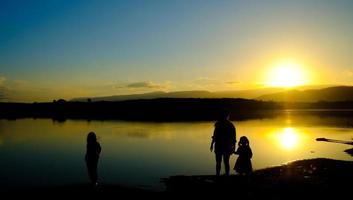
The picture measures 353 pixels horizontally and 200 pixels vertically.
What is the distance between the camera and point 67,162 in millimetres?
37906

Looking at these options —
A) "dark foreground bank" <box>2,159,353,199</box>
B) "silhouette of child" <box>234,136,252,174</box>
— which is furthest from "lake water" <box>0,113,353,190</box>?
"dark foreground bank" <box>2,159,353,199</box>

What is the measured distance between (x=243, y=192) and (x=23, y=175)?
67.8 ft

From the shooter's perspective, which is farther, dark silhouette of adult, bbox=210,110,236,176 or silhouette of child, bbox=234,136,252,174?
silhouette of child, bbox=234,136,252,174

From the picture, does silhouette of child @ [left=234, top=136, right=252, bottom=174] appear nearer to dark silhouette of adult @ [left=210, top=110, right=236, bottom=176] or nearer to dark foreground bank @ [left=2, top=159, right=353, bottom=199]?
dark foreground bank @ [left=2, top=159, right=353, bottom=199]

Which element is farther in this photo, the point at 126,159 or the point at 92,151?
the point at 126,159

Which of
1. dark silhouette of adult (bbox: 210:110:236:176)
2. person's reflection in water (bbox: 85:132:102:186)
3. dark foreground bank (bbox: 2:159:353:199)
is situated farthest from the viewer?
dark silhouette of adult (bbox: 210:110:236:176)

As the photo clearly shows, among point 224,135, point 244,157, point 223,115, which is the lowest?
point 244,157

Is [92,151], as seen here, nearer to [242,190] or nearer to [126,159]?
[242,190]

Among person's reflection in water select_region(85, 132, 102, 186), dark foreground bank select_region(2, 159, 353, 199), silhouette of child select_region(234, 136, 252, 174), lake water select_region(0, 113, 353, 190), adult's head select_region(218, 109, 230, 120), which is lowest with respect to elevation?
lake water select_region(0, 113, 353, 190)

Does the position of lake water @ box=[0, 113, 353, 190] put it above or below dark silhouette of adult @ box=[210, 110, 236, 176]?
below

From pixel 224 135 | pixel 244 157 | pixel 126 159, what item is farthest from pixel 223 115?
pixel 126 159

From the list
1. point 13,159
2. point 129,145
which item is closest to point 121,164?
point 13,159

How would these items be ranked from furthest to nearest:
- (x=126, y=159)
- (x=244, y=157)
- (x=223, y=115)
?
1. (x=126, y=159)
2. (x=244, y=157)
3. (x=223, y=115)

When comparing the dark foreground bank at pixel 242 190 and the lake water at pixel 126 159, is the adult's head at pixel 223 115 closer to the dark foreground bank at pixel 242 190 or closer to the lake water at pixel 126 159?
the dark foreground bank at pixel 242 190
